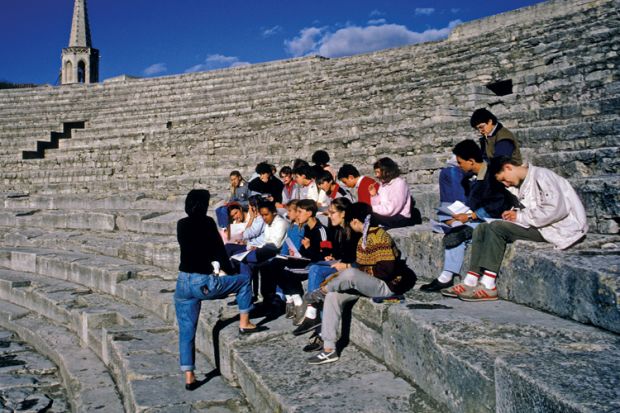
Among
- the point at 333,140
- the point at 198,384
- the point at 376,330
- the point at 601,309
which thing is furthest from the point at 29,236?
the point at 601,309

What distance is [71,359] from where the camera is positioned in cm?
621

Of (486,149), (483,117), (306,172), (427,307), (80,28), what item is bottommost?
(427,307)

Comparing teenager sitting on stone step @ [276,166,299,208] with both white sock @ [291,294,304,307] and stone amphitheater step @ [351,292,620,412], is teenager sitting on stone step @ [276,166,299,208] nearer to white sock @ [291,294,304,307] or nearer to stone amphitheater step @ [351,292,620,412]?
white sock @ [291,294,304,307]

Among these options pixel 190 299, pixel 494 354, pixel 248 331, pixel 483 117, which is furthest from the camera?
pixel 483 117

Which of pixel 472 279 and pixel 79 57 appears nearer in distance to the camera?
pixel 472 279

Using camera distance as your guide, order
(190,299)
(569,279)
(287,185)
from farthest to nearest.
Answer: (287,185) → (190,299) → (569,279)

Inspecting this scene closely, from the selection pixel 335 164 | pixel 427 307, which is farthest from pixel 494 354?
pixel 335 164

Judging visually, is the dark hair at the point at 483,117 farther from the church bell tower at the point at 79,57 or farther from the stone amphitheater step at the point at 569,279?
the church bell tower at the point at 79,57

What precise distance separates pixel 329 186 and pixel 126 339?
2.63 m

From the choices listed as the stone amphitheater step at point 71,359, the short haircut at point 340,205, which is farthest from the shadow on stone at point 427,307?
the stone amphitheater step at point 71,359

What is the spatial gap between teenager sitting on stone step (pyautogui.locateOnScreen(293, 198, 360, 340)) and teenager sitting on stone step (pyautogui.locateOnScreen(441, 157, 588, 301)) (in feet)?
3.13

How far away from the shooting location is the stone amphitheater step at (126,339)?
14.0 ft

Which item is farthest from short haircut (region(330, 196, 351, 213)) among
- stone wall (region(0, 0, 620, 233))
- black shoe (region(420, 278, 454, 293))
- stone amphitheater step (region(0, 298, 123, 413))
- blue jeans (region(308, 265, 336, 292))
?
stone amphitheater step (region(0, 298, 123, 413))

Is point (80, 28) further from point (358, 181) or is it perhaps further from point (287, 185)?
point (358, 181)
